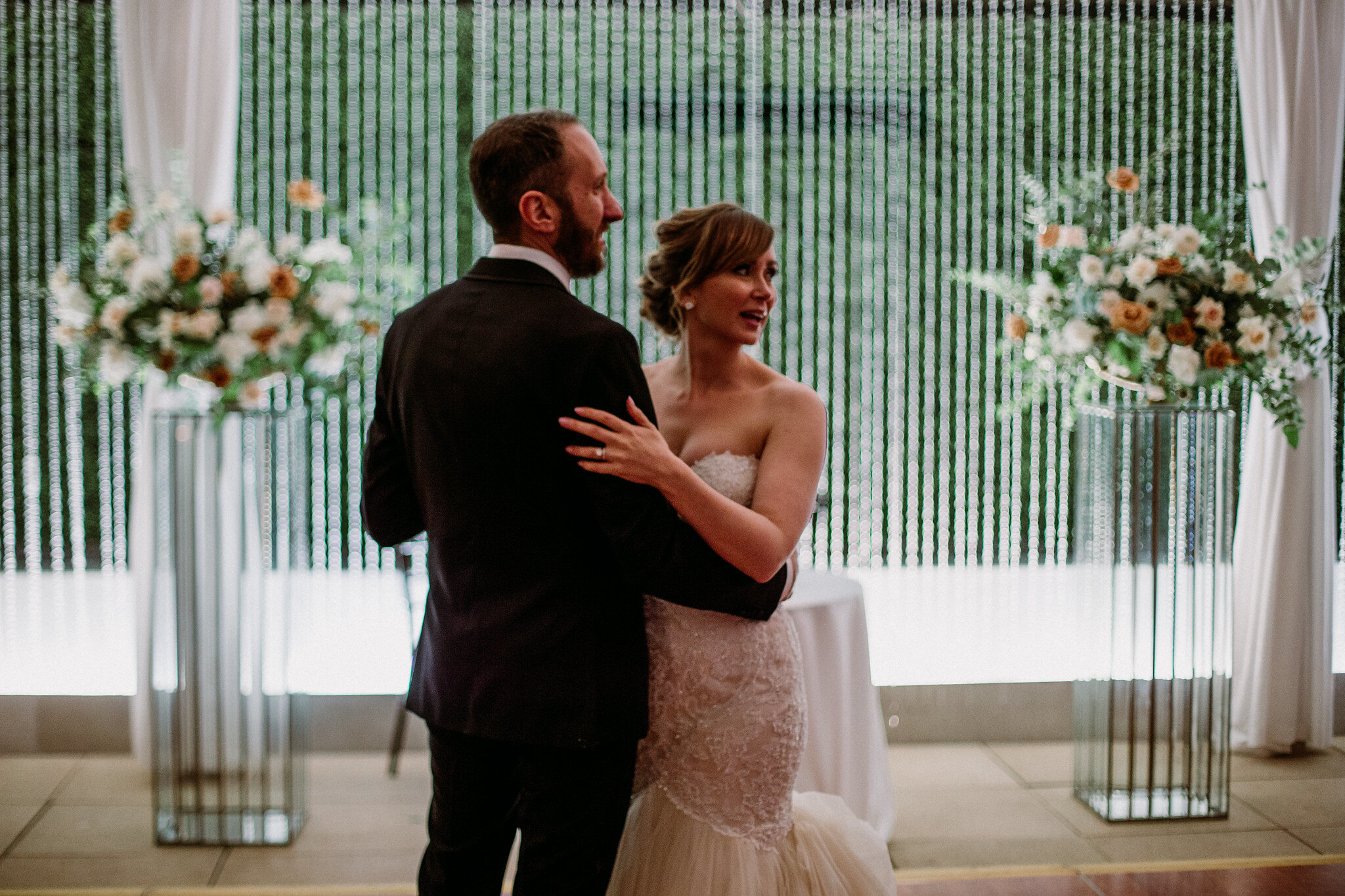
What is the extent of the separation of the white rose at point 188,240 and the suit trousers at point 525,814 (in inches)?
72.1

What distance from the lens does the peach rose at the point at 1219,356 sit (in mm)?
3084

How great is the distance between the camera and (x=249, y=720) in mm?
3230

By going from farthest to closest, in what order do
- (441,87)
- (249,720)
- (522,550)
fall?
(441,87) < (249,720) < (522,550)

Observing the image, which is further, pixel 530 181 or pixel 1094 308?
pixel 1094 308

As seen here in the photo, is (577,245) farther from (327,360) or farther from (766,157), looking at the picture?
(766,157)

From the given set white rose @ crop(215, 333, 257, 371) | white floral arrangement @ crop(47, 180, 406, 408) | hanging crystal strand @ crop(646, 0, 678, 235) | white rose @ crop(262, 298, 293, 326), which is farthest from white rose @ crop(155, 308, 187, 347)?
hanging crystal strand @ crop(646, 0, 678, 235)

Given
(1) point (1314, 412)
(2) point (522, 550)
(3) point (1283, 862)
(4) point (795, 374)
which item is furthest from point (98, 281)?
(1) point (1314, 412)

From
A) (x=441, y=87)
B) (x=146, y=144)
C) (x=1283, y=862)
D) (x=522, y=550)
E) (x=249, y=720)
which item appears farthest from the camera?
(x=441, y=87)

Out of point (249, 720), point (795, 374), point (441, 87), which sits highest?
point (441, 87)

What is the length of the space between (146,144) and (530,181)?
2.60 metres

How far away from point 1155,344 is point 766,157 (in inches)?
79.4

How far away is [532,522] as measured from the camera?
4.94ft

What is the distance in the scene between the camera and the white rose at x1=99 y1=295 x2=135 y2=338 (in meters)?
2.93

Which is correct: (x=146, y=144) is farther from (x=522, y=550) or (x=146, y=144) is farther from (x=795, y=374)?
(x=522, y=550)
